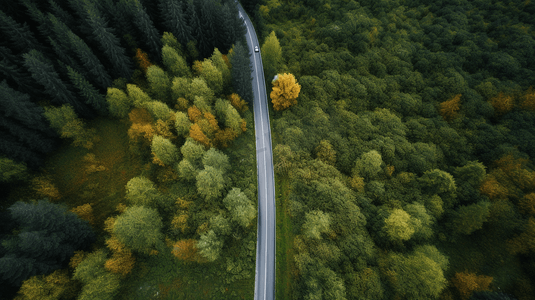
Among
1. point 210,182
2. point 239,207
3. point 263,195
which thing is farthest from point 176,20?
point 263,195

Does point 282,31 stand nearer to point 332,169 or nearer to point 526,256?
point 332,169

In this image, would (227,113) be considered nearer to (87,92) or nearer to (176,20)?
(176,20)

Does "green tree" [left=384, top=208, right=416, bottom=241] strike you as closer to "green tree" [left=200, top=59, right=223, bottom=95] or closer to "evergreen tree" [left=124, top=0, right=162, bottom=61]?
"green tree" [left=200, top=59, right=223, bottom=95]

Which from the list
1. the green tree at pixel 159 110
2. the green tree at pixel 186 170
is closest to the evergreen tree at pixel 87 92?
the green tree at pixel 159 110

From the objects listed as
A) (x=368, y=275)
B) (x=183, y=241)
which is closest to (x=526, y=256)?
(x=368, y=275)

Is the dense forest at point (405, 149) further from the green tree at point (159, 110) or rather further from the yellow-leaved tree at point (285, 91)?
the green tree at point (159, 110)

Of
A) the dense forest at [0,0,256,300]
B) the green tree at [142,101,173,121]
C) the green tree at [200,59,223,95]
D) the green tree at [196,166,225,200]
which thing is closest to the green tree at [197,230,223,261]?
the dense forest at [0,0,256,300]
